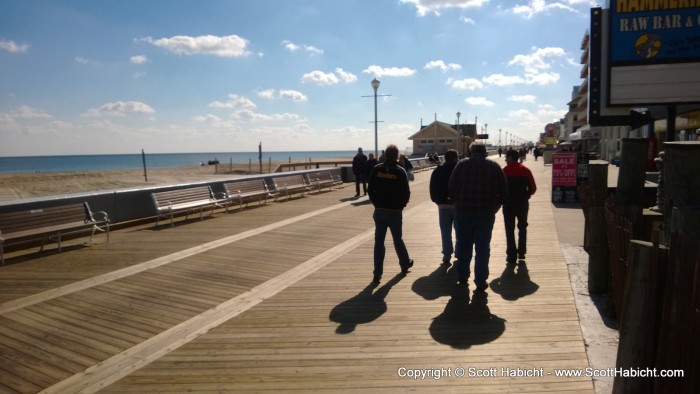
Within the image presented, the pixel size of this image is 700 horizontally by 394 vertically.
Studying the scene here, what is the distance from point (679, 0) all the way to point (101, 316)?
28.8ft

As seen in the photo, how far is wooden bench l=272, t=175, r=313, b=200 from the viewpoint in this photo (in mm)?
16261

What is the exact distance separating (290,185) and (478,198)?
12.2m

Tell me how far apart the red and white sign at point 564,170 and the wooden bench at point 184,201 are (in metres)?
9.26

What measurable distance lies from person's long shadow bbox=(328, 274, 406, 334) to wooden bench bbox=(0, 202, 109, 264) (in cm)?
Result: 563

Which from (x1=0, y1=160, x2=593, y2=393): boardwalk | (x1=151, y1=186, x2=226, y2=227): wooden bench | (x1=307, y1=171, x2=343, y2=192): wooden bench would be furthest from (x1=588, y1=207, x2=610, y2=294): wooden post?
(x1=307, y1=171, x2=343, y2=192): wooden bench

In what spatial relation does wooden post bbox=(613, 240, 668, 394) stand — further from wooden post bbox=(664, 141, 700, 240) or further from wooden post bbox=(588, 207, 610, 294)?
wooden post bbox=(588, 207, 610, 294)

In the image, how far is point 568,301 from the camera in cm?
512

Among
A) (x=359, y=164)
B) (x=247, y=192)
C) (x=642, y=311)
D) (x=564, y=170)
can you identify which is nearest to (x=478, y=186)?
(x=642, y=311)

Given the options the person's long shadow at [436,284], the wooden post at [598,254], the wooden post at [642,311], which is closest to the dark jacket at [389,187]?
the person's long shadow at [436,284]

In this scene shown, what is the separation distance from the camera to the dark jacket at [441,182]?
656 centimetres

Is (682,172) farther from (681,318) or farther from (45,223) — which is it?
(45,223)

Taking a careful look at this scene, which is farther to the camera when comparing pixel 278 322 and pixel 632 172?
pixel 632 172

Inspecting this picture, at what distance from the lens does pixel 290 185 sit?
55.7 feet

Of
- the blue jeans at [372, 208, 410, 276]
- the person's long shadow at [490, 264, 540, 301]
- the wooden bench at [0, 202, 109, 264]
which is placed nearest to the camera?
the person's long shadow at [490, 264, 540, 301]
